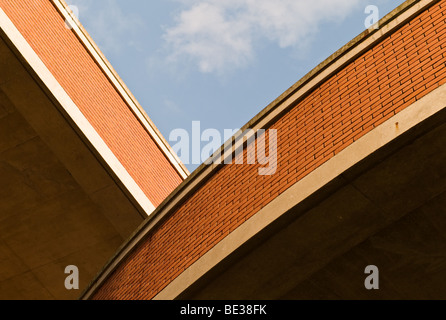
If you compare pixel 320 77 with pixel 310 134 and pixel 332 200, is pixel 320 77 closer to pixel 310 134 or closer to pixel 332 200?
pixel 310 134

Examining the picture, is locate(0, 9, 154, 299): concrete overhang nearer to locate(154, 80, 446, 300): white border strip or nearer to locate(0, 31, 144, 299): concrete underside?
locate(0, 31, 144, 299): concrete underside

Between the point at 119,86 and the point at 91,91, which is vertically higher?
the point at 119,86

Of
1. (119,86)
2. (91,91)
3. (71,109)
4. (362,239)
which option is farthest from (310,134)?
(119,86)

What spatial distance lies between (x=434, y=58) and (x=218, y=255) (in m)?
2.86

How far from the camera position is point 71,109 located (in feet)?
40.4

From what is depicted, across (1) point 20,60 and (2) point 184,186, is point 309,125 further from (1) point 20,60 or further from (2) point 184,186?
(1) point 20,60

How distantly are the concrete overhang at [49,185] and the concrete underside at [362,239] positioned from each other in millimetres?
5067

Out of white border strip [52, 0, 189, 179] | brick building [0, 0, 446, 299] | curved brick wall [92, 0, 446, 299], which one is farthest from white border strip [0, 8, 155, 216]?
curved brick wall [92, 0, 446, 299]

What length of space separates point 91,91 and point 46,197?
2102 millimetres

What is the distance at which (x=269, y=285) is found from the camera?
8086 mm

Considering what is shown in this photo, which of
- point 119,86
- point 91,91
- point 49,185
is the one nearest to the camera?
point 91,91

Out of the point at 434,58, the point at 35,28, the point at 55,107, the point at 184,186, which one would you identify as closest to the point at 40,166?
the point at 55,107

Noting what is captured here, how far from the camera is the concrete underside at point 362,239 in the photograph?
7.03 metres
